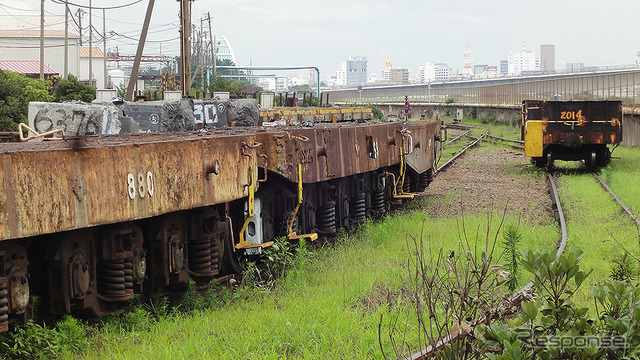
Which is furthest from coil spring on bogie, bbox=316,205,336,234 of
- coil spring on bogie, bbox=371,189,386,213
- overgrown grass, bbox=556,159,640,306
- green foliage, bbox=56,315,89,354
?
green foliage, bbox=56,315,89,354

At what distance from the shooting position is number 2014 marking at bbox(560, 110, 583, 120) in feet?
67.2

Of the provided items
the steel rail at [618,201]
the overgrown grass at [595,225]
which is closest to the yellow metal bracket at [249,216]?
the overgrown grass at [595,225]

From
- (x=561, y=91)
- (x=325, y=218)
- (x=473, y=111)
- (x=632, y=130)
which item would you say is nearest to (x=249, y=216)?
(x=325, y=218)

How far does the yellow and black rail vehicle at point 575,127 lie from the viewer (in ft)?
66.4

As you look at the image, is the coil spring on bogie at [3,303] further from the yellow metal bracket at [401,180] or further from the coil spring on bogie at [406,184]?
the coil spring on bogie at [406,184]

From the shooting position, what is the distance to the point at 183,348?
552 centimetres

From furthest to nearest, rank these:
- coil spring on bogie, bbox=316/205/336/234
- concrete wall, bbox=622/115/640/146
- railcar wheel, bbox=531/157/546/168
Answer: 1. concrete wall, bbox=622/115/640/146
2. railcar wheel, bbox=531/157/546/168
3. coil spring on bogie, bbox=316/205/336/234

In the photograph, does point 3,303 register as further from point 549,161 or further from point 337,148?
point 549,161

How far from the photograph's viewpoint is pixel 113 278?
20.7 feet

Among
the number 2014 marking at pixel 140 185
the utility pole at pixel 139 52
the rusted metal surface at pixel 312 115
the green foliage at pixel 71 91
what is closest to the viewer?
the number 2014 marking at pixel 140 185

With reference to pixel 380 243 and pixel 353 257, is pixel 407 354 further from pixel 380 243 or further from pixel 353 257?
pixel 380 243

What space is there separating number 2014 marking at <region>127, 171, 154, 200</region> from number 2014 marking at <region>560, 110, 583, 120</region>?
16.2 meters

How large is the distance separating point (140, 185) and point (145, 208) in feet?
0.62

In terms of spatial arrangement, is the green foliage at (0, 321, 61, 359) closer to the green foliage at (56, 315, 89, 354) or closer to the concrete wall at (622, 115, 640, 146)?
the green foliage at (56, 315, 89, 354)
